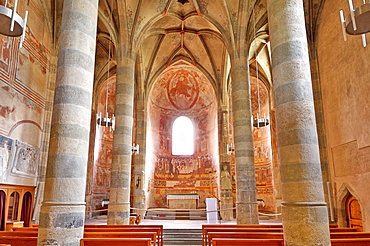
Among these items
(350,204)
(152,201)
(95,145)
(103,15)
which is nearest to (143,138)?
(95,145)

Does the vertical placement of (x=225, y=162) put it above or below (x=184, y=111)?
below

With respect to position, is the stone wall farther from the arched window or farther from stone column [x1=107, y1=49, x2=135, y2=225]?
the arched window

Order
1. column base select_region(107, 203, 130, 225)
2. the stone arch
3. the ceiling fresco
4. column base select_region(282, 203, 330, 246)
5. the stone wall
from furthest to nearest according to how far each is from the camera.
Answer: the ceiling fresco
column base select_region(107, 203, 130, 225)
the stone arch
the stone wall
column base select_region(282, 203, 330, 246)

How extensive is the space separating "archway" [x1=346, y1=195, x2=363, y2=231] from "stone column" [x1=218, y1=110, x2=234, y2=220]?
8091 millimetres

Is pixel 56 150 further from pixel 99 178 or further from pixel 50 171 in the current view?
pixel 99 178

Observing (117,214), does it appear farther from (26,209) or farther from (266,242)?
(266,242)

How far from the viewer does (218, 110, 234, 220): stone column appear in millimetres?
18125

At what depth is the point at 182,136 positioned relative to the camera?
2573 centimetres

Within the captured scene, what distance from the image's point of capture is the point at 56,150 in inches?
216

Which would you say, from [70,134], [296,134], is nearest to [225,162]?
[296,134]

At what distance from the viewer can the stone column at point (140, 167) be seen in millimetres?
18844

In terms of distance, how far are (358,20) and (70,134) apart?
19.7 feet

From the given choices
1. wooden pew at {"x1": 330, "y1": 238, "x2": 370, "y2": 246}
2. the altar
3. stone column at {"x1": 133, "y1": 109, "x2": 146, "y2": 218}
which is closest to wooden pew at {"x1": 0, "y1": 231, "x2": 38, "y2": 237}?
wooden pew at {"x1": 330, "y1": 238, "x2": 370, "y2": 246}

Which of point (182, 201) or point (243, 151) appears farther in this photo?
point (182, 201)
